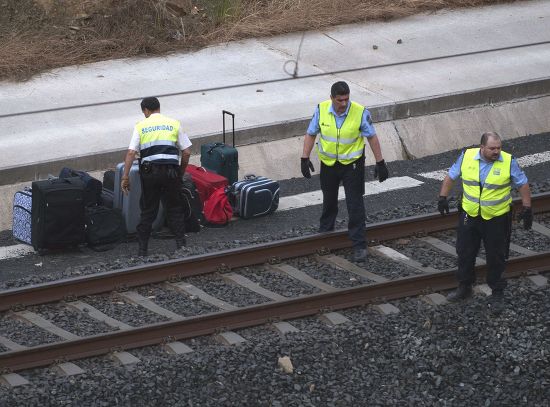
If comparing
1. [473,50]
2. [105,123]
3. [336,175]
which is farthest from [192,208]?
[473,50]

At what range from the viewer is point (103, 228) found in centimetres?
1212

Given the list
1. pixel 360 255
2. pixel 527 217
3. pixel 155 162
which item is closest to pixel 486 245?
Answer: pixel 527 217

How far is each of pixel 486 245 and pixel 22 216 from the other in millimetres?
5013

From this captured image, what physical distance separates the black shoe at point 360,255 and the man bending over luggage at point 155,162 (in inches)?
75.0

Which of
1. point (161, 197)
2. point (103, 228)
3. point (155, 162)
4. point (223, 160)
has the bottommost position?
point (103, 228)

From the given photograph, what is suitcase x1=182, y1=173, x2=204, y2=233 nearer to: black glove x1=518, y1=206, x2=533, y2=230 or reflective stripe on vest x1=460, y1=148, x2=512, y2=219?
reflective stripe on vest x1=460, y1=148, x2=512, y2=219

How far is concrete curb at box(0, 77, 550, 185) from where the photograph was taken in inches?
535

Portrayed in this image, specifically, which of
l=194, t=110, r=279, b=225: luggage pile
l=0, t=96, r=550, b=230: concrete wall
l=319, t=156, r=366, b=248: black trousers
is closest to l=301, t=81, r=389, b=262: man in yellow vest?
l=319, t=156, r=366, b=248: black trousers

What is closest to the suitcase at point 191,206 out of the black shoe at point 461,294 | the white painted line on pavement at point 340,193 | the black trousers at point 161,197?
the black trousers at point 161,197

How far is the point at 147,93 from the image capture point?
1608 cm

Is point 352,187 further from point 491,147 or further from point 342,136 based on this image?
point 491,147

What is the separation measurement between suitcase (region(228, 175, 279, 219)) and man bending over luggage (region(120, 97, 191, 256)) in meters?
1.19

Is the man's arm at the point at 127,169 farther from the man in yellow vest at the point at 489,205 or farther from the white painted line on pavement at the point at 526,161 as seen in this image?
the white painted line on pavement at the point at 526,161

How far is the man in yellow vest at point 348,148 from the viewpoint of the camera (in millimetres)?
10955
